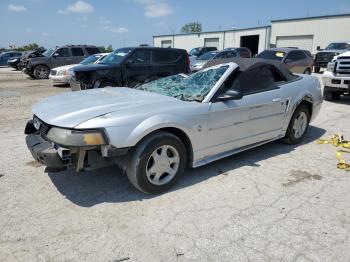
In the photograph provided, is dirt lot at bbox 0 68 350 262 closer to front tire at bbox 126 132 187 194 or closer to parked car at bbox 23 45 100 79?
front tire at bbox 126 132 187 194

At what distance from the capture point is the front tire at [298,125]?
5.21 metres

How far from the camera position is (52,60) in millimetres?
16688

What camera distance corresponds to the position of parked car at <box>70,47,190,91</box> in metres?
9.26

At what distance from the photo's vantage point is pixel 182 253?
8.66 ft

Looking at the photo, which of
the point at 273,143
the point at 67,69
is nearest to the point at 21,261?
the point at 273,143

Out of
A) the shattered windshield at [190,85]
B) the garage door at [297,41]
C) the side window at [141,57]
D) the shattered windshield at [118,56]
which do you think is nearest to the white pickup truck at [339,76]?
the side window at [141,57]

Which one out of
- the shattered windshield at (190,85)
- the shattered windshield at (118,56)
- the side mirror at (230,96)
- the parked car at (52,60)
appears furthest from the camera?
the parked car at (52,60)

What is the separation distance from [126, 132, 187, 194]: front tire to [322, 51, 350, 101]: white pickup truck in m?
6.93

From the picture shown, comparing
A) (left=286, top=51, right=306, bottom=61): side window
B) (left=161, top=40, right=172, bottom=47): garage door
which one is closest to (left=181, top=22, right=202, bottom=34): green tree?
(left=161, top=40, right=172, bottom=47): garage door

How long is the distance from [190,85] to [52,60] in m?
14.5

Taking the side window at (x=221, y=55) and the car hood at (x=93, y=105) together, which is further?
the side window at (x=221, y=55)

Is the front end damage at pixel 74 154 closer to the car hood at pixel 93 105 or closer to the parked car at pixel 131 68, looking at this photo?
the car hood at pixel 93 105

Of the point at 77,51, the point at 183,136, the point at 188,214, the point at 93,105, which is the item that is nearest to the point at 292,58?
the point at 77,51

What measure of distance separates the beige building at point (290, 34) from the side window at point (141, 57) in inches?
1014
